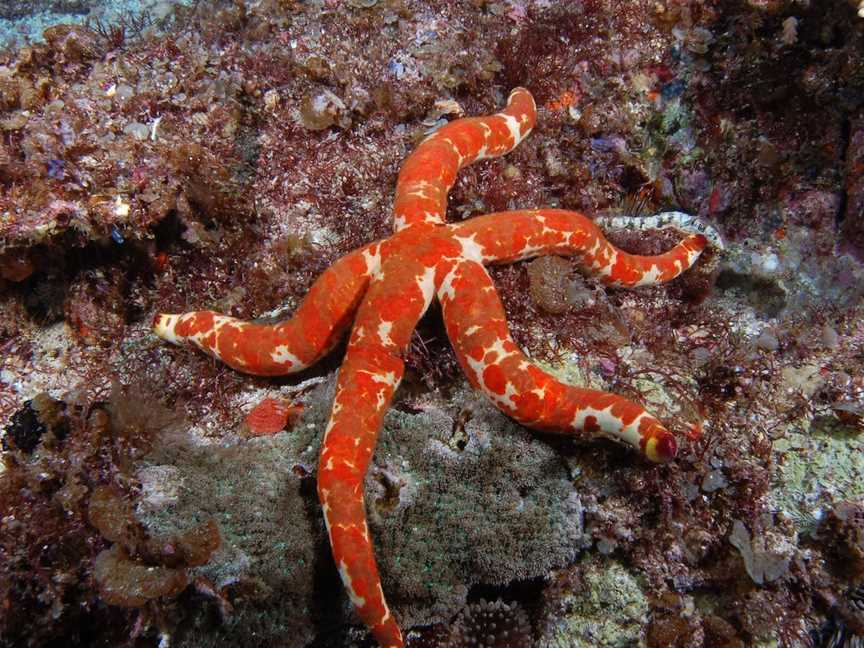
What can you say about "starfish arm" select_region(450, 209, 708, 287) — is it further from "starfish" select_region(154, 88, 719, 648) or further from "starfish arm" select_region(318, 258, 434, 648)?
"starfish arm" select_region(318, 258, 434, 648)

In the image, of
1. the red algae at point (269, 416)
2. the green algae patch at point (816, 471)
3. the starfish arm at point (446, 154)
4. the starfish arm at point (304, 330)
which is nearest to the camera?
the green algae patch at point (816, 471)

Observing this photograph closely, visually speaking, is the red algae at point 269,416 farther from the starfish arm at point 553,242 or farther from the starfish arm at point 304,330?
the starfish arm at point 553,242

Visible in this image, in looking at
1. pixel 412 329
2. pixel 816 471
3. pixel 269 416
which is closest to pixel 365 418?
pixel 412 329

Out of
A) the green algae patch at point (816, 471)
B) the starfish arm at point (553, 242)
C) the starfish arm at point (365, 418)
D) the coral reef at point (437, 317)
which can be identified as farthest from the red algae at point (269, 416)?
the green algae patch at point (816, 471)

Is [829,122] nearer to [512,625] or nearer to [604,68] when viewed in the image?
[604,68]

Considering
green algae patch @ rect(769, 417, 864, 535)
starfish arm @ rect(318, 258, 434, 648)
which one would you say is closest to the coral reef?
green algae patch @ rect(769, 417, 864, 535)
